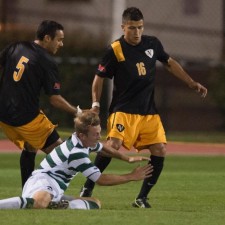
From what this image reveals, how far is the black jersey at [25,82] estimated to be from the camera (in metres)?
11.9

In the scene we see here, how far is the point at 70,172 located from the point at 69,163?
0.17 meters

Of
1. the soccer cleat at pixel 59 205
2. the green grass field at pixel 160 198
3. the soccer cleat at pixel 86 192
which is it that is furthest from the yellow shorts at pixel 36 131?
the soccer cleat at pixel 59 205

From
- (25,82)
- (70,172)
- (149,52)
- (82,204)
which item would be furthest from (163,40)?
(70,172)

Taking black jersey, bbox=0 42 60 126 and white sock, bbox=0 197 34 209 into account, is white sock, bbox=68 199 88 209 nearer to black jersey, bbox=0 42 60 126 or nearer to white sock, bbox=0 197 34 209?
white sock, bbox=0 197 34 209

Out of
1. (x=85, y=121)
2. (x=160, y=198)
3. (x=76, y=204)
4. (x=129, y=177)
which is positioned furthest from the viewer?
(x=160, y=198)

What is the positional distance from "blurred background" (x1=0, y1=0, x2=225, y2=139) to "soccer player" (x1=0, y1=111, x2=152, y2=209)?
47.0 ft

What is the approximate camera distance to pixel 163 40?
32.0m

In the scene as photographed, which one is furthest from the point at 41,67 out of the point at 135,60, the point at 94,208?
the point at 94,208

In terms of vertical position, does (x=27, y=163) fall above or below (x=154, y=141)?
below

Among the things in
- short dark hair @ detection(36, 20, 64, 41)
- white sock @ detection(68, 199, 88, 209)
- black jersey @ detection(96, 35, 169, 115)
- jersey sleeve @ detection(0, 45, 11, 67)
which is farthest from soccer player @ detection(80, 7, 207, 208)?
white sock @ detection(68, 199, 88, 209)

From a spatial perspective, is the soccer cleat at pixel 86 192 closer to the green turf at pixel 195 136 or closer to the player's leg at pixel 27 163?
the player's leg at pixel 27 163

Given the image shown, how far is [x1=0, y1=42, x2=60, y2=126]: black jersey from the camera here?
11914 mm

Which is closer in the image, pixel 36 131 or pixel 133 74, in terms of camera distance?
pixel 36 131

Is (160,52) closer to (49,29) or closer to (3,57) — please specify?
(49,29)
